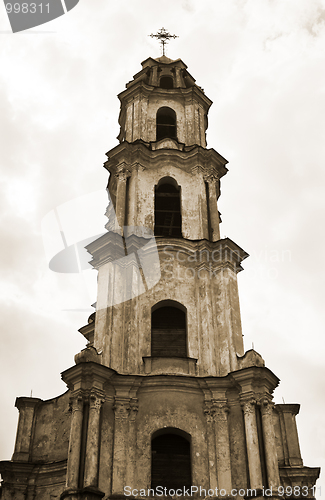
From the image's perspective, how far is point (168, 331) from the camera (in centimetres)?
1891

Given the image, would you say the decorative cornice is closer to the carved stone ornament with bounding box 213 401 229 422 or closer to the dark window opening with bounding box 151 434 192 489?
the carved stone ornament with bounding box 213 401 229 422

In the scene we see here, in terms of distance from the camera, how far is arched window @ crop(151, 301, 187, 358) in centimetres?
1844

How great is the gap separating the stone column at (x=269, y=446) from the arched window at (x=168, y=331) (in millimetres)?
3157

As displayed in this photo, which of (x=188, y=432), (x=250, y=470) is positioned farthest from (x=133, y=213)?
(x=250, y=470)

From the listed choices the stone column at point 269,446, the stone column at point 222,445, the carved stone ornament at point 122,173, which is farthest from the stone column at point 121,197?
the stone column at point 269,446

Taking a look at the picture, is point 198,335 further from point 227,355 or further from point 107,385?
point 107,385

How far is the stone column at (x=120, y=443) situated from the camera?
1526 centimetres

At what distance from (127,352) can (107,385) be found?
4.56 feet

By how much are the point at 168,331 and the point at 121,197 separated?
5.83m

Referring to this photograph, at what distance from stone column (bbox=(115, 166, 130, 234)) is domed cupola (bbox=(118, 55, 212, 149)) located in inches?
83.1

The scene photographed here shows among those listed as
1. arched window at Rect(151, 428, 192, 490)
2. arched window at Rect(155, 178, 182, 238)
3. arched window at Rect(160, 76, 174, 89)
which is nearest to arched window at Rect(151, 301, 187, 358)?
arched window at Rect(151, 428, 192, 490)

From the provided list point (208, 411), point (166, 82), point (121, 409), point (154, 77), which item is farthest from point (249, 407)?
point (166, 82)

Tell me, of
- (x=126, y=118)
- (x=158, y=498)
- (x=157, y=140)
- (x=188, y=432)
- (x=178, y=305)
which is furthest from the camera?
(x=126, y=118)

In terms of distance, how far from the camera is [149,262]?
65.2 feet
